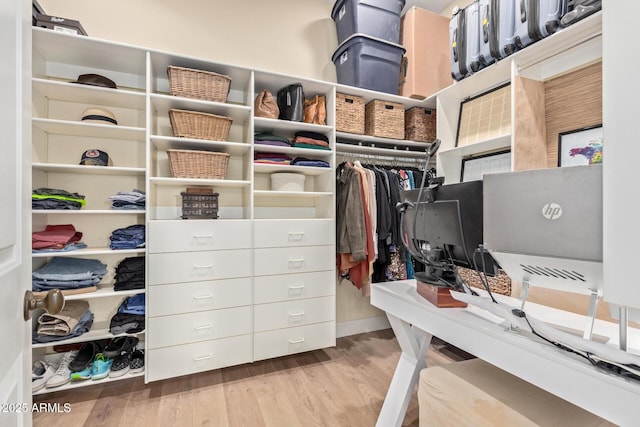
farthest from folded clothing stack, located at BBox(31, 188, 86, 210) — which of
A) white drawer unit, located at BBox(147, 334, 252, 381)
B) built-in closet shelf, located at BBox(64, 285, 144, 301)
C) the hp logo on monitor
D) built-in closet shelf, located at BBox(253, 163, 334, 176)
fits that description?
the hp logo on monitor

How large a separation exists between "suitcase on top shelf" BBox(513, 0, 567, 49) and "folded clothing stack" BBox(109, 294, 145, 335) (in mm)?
2866

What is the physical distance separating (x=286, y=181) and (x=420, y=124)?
4.33ft

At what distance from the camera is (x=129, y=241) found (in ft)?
6.29

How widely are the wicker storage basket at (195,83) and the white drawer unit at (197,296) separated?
1240 mm

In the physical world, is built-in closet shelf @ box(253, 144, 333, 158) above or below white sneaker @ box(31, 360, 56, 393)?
above

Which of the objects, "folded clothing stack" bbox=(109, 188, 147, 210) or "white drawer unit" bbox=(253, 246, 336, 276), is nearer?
"folded clothing stack" bbox=(109, 188, 147, 210)

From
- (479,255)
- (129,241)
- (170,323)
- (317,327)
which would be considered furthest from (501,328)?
(129,241)

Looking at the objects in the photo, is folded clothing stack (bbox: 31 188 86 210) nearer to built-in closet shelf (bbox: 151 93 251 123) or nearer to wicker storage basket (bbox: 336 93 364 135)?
built-in closet shelf (bbox: 151 93 251 123)

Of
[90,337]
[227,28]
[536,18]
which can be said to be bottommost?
[90,337]

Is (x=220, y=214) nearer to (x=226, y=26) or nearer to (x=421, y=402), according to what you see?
(x=226, y=26)

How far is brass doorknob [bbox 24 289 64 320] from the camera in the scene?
59 centimetres

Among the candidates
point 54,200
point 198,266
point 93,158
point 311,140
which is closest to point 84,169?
point 93,158

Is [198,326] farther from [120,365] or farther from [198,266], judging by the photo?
[120,365]

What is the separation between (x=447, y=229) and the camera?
3.52 feet
